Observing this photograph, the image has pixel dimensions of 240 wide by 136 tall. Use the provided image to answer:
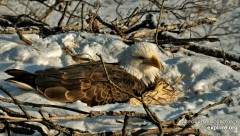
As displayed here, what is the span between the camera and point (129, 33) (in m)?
5.38

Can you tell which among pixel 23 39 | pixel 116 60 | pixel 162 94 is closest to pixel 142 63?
pixel 162 94

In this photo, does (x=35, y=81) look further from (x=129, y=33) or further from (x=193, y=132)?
(x=129, y=33)

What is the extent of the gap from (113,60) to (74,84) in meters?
1.16

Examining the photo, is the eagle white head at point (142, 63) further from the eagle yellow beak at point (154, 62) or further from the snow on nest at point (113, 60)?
the snow on nest at point (113, 60)

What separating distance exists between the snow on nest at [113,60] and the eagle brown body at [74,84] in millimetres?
77

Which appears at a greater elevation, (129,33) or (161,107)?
(129,33)

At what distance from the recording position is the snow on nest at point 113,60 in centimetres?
334

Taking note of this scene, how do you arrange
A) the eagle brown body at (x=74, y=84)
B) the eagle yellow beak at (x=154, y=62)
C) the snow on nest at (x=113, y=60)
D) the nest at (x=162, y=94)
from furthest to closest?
the eagle yellow beak at (x=154, y=62), the nest at (x=162, y=94), the eagle brown body at (x=74, y=84), the snow on nest at (x=113, y=60)

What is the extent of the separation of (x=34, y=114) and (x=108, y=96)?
25.0 inches

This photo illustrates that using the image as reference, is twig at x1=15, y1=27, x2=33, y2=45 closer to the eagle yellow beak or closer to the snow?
the snow

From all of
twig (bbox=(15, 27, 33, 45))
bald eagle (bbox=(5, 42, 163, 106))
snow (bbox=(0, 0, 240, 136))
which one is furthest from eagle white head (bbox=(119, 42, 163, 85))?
twig (bbox=(15, 27, 33, 45))

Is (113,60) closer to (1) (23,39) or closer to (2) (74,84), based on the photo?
(1) (23,39)

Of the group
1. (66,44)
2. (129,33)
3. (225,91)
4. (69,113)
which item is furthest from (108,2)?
(69,113)

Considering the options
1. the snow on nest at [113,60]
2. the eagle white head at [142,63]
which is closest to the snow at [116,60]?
the snow on nest at [113,60]
